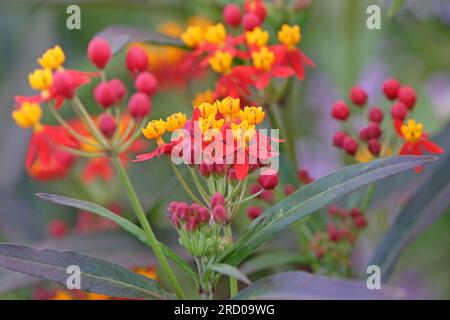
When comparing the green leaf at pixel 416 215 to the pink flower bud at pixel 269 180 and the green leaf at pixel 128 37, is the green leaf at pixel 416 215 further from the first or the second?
the green leaf at pixel 128 37

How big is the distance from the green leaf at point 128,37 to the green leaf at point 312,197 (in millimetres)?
299

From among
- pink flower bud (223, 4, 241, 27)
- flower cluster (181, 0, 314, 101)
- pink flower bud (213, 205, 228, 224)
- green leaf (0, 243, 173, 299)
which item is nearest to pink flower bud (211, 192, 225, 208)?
pink flower bud (213, 205, 228, 224)

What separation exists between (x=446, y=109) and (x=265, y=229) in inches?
42.8

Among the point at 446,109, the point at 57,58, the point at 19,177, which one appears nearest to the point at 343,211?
the point at 57,58

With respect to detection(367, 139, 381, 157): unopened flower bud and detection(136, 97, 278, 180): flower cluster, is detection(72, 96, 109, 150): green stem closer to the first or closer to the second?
detection(136, 97, 278, 180): flower cluster

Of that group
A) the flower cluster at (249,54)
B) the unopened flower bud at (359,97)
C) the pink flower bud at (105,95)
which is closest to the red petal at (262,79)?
the flower cluster at (249,54)

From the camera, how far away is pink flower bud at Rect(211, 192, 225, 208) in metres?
0.67

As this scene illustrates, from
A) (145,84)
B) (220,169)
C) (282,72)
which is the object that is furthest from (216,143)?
(282,72)

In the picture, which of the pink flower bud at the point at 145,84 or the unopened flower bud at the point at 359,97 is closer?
the pink flower bud at the point at 145,84

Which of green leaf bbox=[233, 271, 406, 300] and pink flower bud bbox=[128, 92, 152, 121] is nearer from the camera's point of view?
green leaf bbox=[233, 271, 406, 300]

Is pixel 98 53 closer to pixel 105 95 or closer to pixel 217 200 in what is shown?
pixel 105 95

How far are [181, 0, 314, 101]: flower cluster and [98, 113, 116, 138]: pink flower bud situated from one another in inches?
8.1

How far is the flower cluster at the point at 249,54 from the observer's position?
2.85 feet

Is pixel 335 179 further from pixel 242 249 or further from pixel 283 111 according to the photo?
pixel 283 111
